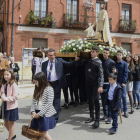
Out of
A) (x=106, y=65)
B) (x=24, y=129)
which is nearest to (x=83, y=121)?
(x=106, y=65)

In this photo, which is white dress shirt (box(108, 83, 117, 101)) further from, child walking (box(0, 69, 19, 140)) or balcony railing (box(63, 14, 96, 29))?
balcony railing (box(63, 14, 96, 29))

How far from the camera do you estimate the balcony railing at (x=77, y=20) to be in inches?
834

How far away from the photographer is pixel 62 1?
70.1ft

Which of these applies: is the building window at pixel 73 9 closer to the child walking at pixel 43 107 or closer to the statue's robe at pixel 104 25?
the statue's robe at pixel 104 25

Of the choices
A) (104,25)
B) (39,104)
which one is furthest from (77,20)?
(39,104)

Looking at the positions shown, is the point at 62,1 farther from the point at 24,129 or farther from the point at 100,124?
the point at 24,129

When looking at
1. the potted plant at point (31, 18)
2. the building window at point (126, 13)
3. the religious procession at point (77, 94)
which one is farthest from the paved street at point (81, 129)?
the building window at point (126, 13)

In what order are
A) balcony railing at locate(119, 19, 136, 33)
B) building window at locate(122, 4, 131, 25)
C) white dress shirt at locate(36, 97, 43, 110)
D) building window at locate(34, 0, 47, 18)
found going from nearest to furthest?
white dress shirt at locate(36, 97, 43, 110), building window at locate(34, 0, 47, 18), balcony railing at locate(119, 19, 136, 33), building window at locate(122, 4, 131, 25)

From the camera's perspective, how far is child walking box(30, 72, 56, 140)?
11.9ft

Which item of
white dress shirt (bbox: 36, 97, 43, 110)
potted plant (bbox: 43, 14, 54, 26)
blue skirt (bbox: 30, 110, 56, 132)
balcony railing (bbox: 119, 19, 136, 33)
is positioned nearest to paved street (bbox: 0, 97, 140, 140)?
blue skirt (bbox: 30, 110, 56, 132)

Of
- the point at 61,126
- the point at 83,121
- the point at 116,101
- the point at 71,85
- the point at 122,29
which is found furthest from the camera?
the point at 122,29

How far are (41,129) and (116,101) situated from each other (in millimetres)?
2251

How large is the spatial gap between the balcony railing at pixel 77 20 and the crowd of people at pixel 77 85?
13926 millimetres

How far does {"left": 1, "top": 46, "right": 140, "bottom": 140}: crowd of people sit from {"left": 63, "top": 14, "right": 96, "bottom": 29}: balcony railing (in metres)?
13.9
